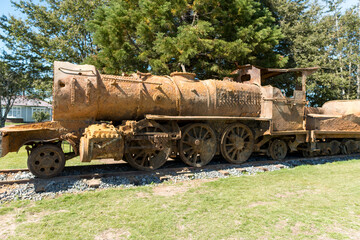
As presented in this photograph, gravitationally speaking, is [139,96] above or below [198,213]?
above

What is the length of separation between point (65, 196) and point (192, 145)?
389cm

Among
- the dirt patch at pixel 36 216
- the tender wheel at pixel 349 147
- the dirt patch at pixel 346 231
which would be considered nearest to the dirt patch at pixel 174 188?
the dirt patch at pixel 36 216

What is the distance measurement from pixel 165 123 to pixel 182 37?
4.85 meters

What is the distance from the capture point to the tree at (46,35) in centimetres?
1646

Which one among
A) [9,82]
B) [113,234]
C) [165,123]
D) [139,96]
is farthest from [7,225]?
[9,82]

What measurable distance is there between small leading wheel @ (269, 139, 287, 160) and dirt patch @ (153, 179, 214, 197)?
158 inches

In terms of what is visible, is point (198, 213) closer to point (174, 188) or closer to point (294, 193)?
point (174, 188)

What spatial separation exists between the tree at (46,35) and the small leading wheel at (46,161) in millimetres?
11491

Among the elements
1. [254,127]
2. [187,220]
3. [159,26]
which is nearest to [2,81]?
[159,26]

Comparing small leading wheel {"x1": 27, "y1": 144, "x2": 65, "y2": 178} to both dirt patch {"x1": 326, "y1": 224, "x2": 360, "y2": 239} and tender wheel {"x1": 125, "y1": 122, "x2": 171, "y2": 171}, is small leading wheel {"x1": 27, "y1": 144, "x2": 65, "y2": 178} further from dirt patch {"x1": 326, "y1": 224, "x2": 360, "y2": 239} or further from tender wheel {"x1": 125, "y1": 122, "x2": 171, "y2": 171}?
dirt patch {"x1": 326, "y1": 224, "x2": 360, "y2": 239}

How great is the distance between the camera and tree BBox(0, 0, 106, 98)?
16459 millimetres

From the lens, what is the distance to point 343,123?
10836 mm

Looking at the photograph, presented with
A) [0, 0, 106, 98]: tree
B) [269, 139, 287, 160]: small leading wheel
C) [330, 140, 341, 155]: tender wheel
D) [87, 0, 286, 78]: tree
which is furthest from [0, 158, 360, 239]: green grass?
[0, 0, 106, 98]: tree

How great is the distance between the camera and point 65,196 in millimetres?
5191
